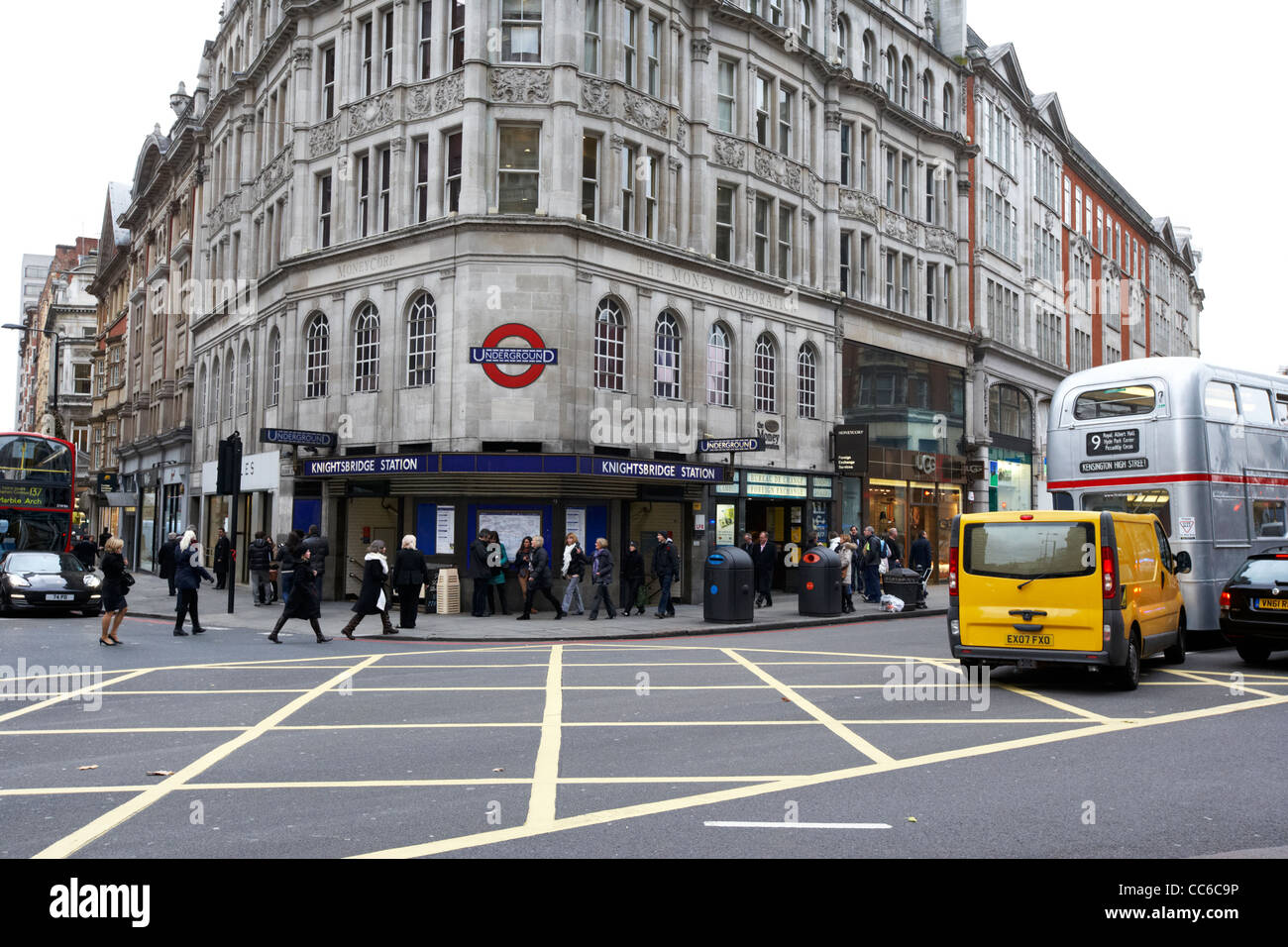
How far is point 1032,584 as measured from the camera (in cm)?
1188

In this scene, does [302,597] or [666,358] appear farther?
[666,358]

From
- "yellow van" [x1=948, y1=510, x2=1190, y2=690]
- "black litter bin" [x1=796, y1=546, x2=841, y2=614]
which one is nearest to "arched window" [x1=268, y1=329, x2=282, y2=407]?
"black litter bin" [x1=796, y1=546, x2=841, y2=614]

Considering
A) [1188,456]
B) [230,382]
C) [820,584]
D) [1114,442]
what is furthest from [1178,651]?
[230,382]

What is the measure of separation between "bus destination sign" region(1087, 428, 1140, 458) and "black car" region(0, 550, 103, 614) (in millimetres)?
19010

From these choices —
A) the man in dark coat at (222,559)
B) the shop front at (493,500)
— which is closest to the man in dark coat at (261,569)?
the shop front at (493,500)

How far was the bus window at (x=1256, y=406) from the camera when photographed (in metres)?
16.4

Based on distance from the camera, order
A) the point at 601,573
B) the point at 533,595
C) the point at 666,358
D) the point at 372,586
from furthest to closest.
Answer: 1. the point at 666,358
2. the point at 533,595
3. the point at 601,573
4. the point at 372,586

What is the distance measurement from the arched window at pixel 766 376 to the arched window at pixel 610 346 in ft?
16.8

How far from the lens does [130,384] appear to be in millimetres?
52688

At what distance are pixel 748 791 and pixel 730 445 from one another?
1840 cm

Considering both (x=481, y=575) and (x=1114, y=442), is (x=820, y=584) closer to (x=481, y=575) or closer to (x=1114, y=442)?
(x=481, y=575)

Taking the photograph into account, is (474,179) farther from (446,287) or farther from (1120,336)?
(1120,336)

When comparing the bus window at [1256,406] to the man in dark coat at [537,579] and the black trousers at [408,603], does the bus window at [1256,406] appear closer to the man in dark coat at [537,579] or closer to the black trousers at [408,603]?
the man in dark coat at [537,579]

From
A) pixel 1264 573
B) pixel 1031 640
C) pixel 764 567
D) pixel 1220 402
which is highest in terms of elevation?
pixel 1220 402
